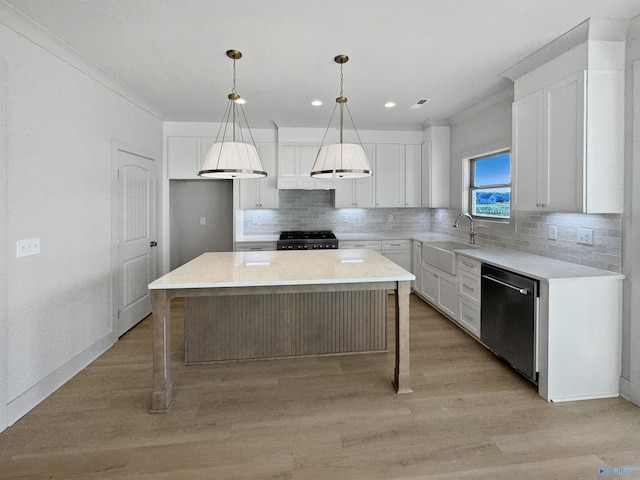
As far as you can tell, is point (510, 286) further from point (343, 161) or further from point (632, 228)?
point (343, 161)

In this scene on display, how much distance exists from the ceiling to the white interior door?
87cm

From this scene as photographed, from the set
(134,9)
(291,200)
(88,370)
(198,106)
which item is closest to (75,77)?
(134,9)

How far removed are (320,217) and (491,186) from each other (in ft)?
8.34

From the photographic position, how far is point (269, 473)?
1.71 m

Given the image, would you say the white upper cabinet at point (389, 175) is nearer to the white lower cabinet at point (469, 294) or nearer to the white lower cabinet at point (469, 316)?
the white lower cabinet at point (469, 294)

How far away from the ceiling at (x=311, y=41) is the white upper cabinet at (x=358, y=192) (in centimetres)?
141

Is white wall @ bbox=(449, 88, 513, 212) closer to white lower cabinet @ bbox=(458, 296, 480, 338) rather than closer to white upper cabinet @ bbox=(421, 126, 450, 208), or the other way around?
white upper cabinet @ bbox=(421, 126, 450, 208)

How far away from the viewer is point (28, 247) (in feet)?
7.41

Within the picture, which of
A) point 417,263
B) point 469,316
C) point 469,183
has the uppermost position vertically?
point 469,183

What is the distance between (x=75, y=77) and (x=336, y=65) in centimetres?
217

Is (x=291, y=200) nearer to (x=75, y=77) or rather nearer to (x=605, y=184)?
(x=75, y=77)

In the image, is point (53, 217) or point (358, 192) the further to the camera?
point (358, 192)

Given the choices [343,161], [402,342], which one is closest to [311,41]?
[343,161]

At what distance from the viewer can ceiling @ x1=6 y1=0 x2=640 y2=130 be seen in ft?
6.92
